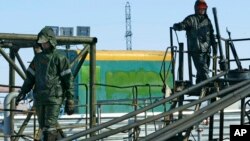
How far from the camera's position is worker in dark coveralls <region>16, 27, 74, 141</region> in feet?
32.3

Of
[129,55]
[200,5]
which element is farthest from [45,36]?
[129,55]

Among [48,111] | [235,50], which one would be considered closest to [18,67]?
[48,111]

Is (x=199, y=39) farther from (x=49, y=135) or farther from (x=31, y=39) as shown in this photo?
(x=49, y=135)

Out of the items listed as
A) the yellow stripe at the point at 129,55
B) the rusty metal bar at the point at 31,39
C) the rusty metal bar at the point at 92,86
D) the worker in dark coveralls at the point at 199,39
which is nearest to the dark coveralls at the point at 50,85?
the rusty metal bar at the point at 31,39

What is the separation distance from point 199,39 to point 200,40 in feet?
0.09

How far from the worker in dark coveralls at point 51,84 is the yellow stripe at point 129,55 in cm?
1379

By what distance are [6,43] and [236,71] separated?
370cm

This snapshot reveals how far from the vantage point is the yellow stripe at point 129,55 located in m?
24.0

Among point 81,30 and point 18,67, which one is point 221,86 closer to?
point 18,67

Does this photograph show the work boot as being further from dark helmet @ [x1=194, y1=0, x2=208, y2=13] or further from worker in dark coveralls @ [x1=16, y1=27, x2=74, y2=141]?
dark helmet @ [x1=194, y1=0, x2=208, y2=13]

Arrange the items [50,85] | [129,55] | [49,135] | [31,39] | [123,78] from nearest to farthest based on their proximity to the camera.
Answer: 1. [49,135]
2. [50,85]
3. [31,39]
4. [123,78]
5. [129,55]

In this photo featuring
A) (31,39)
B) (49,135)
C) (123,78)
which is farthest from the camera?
(123,78)

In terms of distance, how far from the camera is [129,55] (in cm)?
2455

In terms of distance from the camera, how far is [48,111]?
988cm
